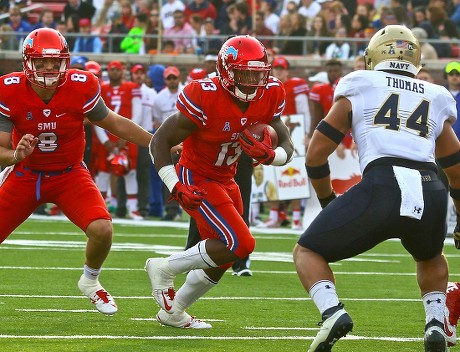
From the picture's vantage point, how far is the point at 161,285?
22.7 feet

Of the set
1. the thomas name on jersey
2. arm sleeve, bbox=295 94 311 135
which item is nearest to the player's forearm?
the thomas name on jersey

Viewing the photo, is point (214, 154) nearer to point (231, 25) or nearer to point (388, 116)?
point (388, 116)

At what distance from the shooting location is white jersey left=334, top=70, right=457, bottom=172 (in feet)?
18.0

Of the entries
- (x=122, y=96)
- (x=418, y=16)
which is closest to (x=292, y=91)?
(x=122, y=96)

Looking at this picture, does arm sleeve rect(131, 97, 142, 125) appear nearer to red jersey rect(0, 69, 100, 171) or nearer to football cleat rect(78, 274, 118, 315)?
red jersey rect(0, 69, 100, 171)

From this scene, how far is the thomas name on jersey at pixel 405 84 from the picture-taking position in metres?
5.56

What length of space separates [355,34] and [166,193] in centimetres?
431

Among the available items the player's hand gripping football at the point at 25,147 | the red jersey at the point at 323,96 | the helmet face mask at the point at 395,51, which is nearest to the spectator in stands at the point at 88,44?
the red jersey at the point at 323,96

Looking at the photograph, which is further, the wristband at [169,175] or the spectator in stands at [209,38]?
the spectator in stands at [209,38]

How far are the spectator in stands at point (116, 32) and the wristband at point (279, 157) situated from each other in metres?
12.3

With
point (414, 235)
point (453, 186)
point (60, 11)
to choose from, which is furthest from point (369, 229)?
point (60, 11)

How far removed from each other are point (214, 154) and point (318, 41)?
38.3 feet

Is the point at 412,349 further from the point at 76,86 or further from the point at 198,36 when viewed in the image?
the point at 198,36

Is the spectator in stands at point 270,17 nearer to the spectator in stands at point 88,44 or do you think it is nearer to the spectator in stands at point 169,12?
the spectator in stands at point 169,12
